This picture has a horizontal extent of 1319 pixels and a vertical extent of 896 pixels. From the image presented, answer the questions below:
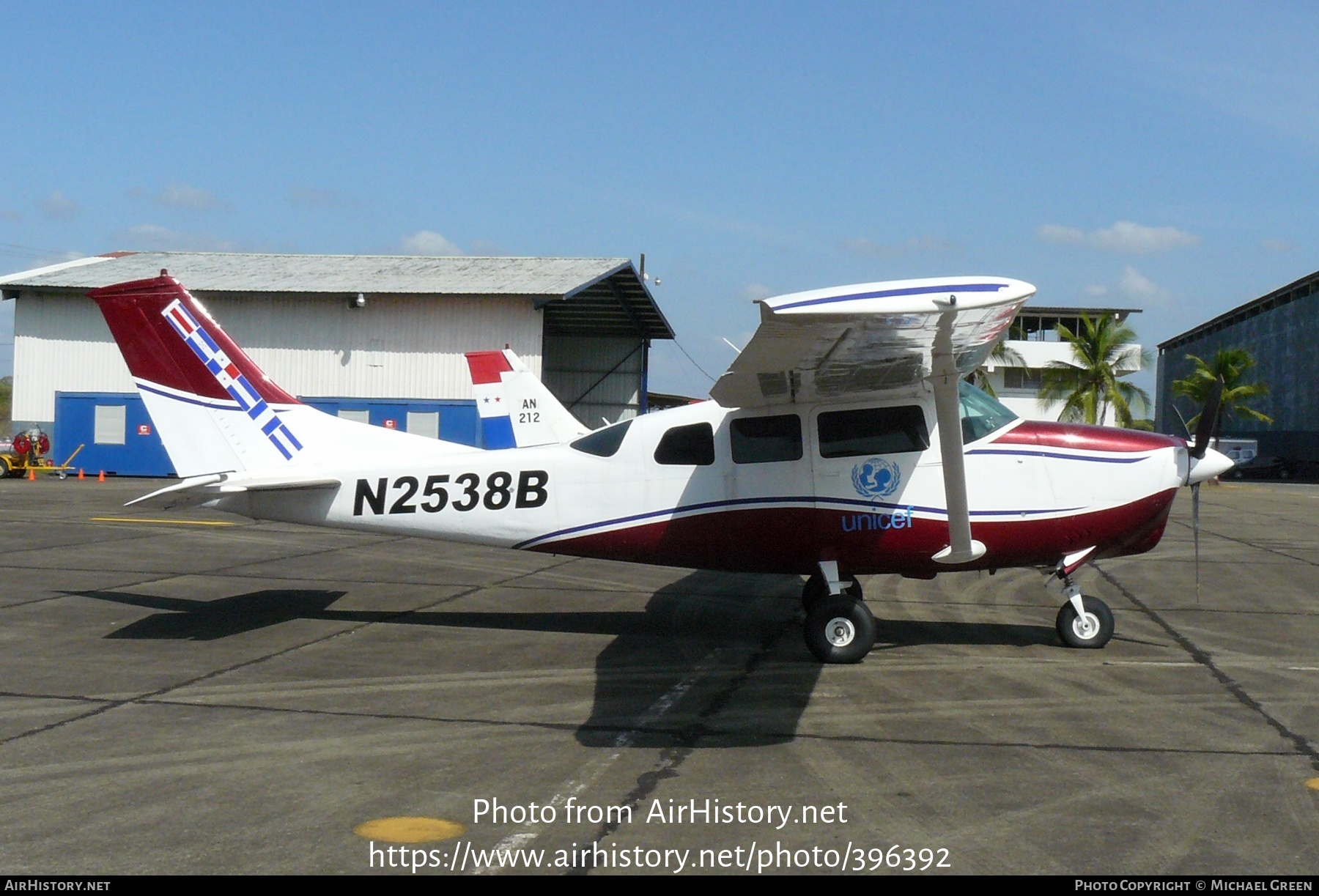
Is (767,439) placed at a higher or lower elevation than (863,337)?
lower

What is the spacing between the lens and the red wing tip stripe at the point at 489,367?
942 inches

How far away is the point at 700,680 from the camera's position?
27.8ft

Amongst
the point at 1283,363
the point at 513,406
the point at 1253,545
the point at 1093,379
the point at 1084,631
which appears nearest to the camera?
the point at 1084,631

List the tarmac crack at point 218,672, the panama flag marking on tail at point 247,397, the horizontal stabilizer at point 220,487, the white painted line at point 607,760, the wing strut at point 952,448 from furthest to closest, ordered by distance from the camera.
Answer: the panama flag marking on tail at point 247,397 < the horizontal stabilizer at point 220,487 < the wing strut at point 952,448 < the tarmac crack at point 218,672 < the white painted line at point 607,760

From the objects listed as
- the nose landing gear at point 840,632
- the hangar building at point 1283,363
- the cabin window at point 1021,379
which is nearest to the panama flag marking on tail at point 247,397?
the nose landing gear at point 840,632

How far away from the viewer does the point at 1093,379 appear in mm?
51906

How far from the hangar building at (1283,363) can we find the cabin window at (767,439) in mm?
49849

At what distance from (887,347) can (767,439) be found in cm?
208

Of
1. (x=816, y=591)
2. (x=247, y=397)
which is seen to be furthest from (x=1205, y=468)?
(x=247, y=397)

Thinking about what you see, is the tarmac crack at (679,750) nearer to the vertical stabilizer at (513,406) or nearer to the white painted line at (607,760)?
the white painted line at (607,760)

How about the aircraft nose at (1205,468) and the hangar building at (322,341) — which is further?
the hangar building at (322,341)

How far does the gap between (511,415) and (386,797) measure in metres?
18.1

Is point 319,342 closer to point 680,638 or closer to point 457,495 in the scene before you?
point 457,495

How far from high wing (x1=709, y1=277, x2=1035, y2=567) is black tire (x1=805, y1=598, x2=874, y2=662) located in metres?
0.81
